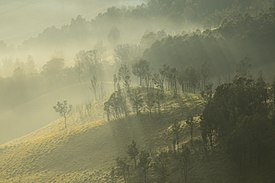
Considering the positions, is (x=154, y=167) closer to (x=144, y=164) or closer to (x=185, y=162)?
(x=144, y=164)

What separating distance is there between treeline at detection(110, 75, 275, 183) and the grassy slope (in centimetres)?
951

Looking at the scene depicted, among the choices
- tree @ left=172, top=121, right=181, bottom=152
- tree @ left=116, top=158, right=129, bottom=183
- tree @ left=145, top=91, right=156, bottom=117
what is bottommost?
tree @ left=116, top=158, right=129, bottom=183

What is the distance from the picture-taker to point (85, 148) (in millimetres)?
134875

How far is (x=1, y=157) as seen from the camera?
490ft

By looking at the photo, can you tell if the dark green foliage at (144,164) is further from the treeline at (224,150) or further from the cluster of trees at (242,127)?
the cluster of trees at (242,127)

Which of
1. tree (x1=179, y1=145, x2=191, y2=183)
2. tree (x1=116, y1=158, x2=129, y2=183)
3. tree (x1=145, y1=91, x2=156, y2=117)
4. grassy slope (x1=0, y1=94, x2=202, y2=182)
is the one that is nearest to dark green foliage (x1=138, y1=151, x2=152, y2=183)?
tree (x1=116, y1=158, x2=129, y2=183)

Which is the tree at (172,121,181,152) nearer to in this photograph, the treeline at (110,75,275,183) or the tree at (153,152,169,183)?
the treeline at (110,75,275,183)

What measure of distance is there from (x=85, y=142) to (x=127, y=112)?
66.1 ft

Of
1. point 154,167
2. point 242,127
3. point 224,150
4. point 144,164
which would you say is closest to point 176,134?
point 154,167

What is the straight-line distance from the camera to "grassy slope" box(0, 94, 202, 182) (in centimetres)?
12044

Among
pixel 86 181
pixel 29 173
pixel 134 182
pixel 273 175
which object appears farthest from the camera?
pixel 29 173

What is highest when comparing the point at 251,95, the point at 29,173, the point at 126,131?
the point at 251,95

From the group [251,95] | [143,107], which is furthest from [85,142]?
[251,95]

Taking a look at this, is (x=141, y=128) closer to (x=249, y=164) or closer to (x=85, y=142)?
(x=85, y=142)
